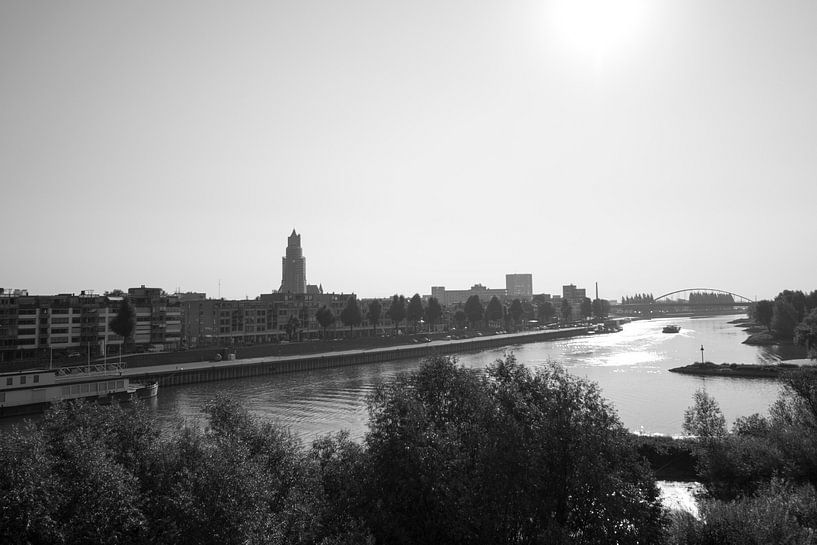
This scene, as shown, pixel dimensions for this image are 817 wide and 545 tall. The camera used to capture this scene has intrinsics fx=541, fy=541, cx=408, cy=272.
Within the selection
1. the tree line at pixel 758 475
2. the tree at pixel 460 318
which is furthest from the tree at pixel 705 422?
the tree at pixel 460 318

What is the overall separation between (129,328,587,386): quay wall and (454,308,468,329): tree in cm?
2201

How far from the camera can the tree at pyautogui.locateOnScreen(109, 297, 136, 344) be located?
92.8 m

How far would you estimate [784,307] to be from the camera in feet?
397

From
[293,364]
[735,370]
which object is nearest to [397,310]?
[293,364]

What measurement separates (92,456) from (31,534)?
122 inches

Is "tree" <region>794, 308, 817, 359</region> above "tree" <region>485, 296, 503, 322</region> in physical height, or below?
below

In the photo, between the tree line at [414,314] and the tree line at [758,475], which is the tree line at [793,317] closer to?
the tree line at [758,475]

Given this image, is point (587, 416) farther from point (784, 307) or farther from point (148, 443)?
point (784, 307)

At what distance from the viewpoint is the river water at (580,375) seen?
172ft

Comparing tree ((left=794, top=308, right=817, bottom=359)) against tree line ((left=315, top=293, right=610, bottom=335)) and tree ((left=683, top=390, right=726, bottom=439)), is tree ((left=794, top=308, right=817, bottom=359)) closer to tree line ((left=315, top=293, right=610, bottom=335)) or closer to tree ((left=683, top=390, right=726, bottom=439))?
tree ((left=683, top=390, right=726, bottom=439))

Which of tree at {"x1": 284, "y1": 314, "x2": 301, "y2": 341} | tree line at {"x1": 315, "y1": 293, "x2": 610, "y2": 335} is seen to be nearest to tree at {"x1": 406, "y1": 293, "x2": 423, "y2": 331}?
tree line at {"x1": 315, "y1": 293, "x2": 610, "y2": 335}

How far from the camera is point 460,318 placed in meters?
165

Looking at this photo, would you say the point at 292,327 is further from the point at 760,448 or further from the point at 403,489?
the point at 403,489

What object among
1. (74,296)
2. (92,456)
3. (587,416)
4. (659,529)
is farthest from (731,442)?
(74,296)
